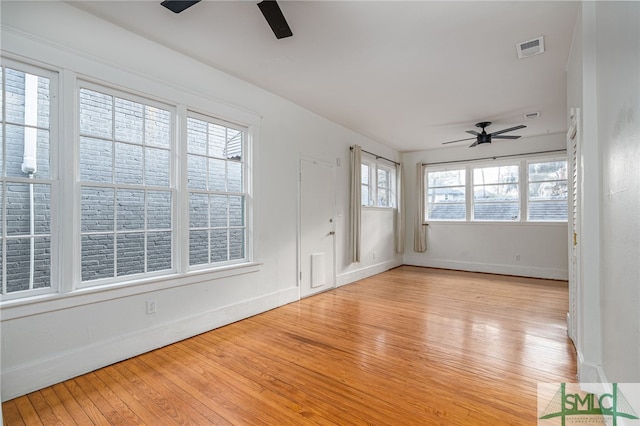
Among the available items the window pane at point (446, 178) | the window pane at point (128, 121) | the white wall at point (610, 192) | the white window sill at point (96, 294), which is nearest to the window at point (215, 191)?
the white window sill at point (96, 294)

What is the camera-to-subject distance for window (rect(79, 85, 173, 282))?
2.54 meters

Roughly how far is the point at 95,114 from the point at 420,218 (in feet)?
21.4

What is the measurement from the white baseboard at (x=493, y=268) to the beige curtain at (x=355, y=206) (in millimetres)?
2627

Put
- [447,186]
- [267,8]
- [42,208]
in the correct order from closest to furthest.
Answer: [267,8] < [42,208] < [447,186]

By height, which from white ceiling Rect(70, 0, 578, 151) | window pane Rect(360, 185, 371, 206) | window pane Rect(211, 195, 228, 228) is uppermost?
white ceiling Rect(70, 0, 578, 151)

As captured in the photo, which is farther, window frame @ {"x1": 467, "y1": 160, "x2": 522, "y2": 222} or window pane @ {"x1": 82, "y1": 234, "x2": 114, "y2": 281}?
window frame @ {"x1": 467, "y1": 160, "x2": 522, "y2": 222}

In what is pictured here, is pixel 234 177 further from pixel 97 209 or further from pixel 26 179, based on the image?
pixel 26 179

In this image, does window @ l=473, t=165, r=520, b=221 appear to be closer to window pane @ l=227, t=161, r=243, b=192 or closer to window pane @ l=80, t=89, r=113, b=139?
window pane @ l=227, t=161, r=243, b=192

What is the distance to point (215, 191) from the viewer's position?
11.4 feet

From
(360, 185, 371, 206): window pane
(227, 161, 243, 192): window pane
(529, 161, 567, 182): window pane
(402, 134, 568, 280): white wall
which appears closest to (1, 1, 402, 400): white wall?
(227, 161, 243, 192): window pane

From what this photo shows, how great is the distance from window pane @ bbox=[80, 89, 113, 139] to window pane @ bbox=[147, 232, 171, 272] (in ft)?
3.20

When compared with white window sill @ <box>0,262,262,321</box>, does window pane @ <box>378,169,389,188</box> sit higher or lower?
higher

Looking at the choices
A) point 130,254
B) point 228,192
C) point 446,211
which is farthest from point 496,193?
point 130,254

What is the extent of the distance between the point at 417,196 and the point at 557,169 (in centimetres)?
274
